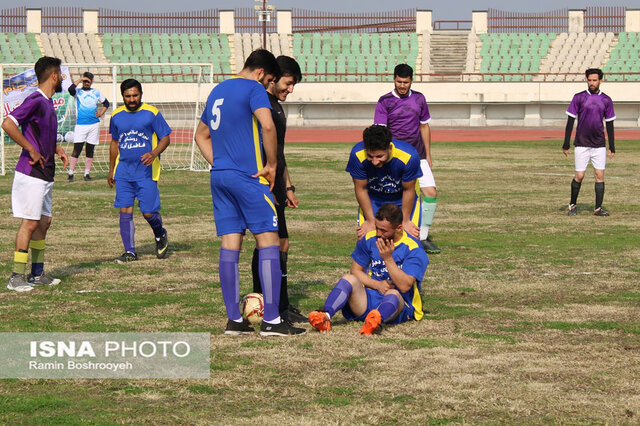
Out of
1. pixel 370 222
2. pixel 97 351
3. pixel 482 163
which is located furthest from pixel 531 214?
pixel 482 163

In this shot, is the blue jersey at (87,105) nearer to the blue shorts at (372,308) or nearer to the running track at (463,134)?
the blue shorts at (372,308)

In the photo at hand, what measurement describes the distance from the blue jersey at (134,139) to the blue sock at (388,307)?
193 inches

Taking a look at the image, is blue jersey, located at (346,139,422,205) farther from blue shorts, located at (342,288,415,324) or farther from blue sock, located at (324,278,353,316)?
blue sock, located at (324,278,353,316)

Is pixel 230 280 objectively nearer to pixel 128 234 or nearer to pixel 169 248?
pixel 128 234

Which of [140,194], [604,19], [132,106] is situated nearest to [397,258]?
[140,194]

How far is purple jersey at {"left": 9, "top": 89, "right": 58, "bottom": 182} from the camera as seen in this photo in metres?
9.05

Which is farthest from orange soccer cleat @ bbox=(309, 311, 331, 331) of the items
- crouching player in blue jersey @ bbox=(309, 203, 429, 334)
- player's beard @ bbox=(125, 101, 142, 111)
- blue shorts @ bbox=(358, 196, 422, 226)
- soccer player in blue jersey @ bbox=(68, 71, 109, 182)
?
soccer player in blue jersey @ bbox=(68, 71, 109, 182)

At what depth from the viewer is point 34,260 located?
31.0 feet

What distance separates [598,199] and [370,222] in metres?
8.23

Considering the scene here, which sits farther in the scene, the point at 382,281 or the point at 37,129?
→ the point at 37,129

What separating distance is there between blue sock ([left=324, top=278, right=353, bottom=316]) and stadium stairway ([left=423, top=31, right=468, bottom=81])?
160 feet

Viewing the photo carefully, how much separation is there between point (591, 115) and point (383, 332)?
8.91 metres

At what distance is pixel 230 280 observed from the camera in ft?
23.7

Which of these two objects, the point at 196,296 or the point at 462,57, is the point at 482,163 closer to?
the point at 196,296
